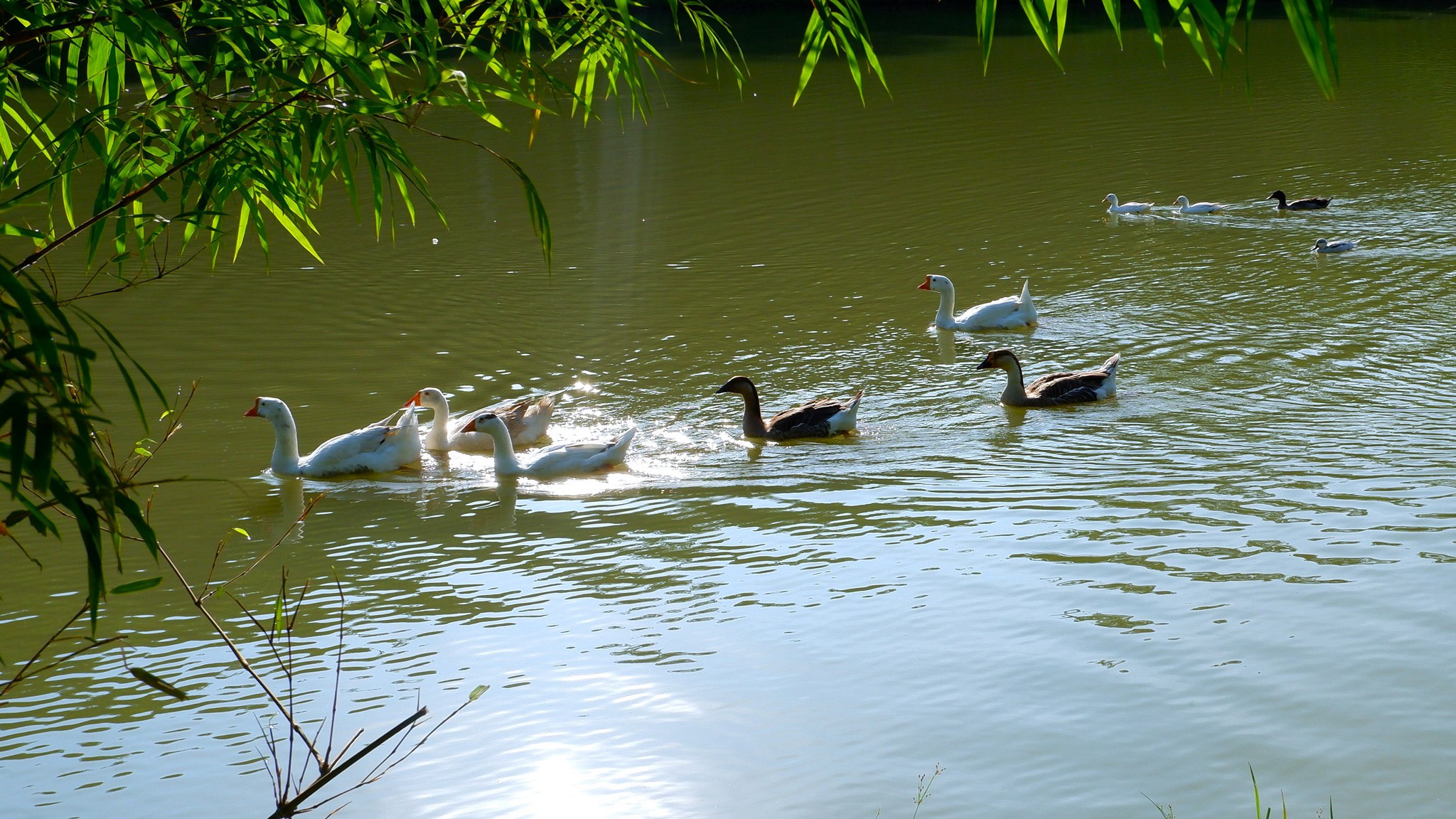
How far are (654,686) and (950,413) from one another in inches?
194

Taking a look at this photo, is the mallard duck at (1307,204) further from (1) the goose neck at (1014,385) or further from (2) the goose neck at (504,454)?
(2) the goose neck at (504,454)

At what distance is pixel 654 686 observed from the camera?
5531 mm

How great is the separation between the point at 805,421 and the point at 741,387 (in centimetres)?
60

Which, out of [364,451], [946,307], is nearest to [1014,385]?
[946,307]

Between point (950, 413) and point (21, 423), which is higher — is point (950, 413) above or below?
below

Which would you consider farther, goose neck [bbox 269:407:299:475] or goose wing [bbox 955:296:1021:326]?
goose wing [bbox 955:296:1021:326]

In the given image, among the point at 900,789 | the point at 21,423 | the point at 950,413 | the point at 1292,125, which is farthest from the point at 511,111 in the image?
the point at 21,423

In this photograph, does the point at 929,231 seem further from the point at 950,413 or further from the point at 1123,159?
the point at 950,413

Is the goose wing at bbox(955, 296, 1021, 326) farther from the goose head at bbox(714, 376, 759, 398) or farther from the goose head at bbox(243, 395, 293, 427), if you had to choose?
the goose head at bbox(243, 395, 293, 427)

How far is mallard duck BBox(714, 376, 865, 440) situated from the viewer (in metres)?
9.48

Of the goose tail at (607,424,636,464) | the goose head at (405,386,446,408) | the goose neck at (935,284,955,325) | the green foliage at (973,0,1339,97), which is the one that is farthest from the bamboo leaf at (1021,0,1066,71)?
the goose neck at (935,284,955,325)

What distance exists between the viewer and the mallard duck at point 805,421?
9.48 metres

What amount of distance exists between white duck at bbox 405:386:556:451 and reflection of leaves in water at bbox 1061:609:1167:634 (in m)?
4.90

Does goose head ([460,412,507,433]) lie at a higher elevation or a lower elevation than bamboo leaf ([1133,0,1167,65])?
lower
